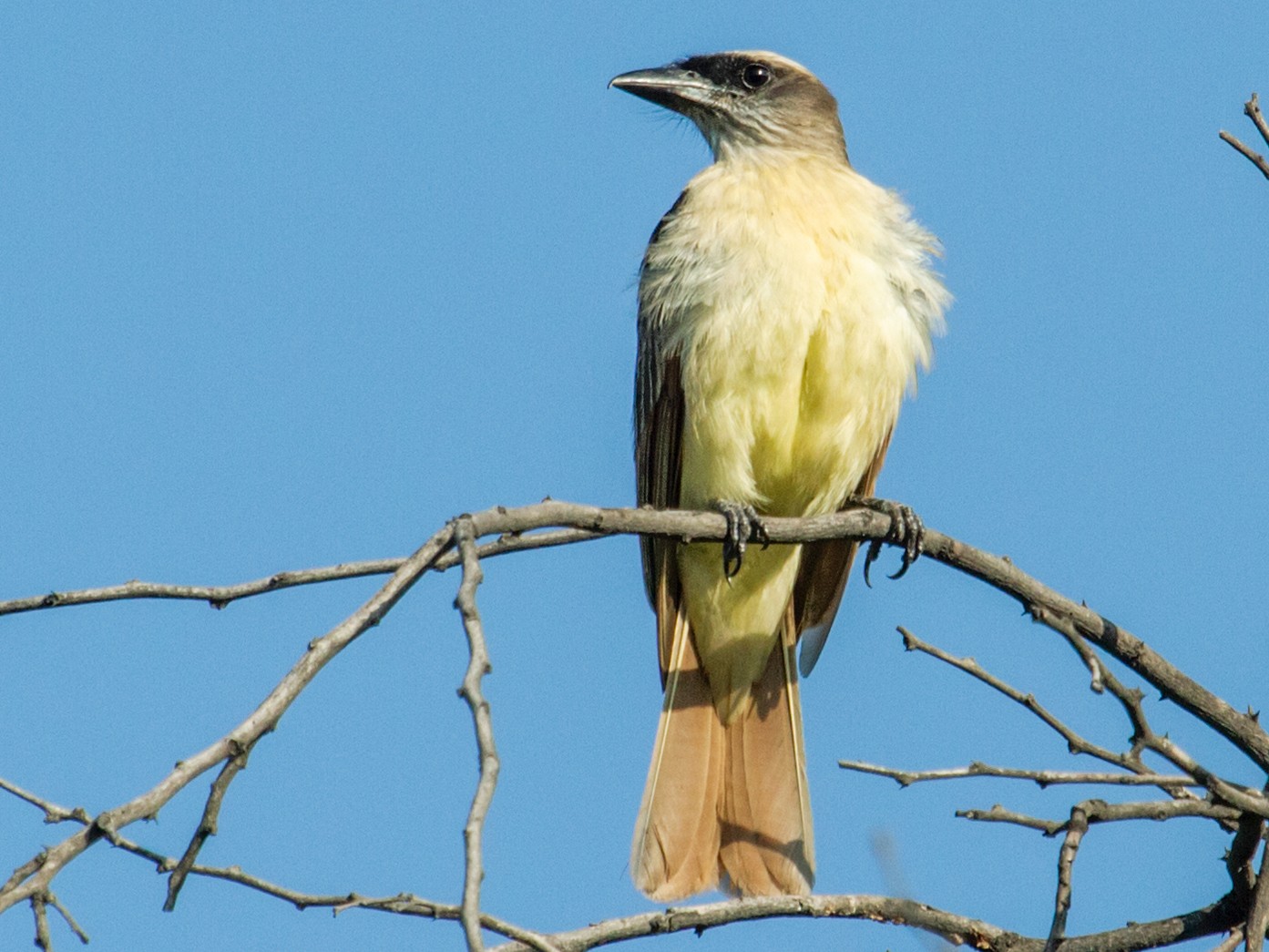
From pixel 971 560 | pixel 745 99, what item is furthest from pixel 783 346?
pixel 745 99

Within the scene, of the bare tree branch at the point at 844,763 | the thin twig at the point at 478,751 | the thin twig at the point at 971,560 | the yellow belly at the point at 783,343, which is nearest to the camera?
the thin twig at the point at 478,751

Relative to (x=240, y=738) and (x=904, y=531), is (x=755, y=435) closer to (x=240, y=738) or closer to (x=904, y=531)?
(x=904, y=531)

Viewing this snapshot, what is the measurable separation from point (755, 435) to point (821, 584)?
1197 millimetres

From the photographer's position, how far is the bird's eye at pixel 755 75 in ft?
25.5

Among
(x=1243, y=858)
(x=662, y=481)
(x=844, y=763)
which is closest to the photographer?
(x=844, y=763)

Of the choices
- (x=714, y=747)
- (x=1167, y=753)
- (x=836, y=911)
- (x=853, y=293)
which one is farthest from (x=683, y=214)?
(x=1167, y=753)

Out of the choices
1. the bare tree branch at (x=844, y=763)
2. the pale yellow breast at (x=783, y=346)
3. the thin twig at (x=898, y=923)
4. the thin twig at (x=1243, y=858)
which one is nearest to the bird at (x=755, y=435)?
the pale yellow breast at (x=783, y=346)

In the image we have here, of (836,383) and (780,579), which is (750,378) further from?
(780,579)

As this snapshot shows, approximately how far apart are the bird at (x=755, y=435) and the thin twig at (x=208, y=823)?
2.93 metres

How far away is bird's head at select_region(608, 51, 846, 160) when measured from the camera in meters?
7.53

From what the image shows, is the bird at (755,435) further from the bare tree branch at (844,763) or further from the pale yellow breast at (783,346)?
the bare tree branch at (844,763)

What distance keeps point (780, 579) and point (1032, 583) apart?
2.43 m

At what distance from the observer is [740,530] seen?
5684 millimetres

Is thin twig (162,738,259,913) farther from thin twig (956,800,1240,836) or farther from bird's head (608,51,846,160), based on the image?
bird's head (608,51,846,160)
